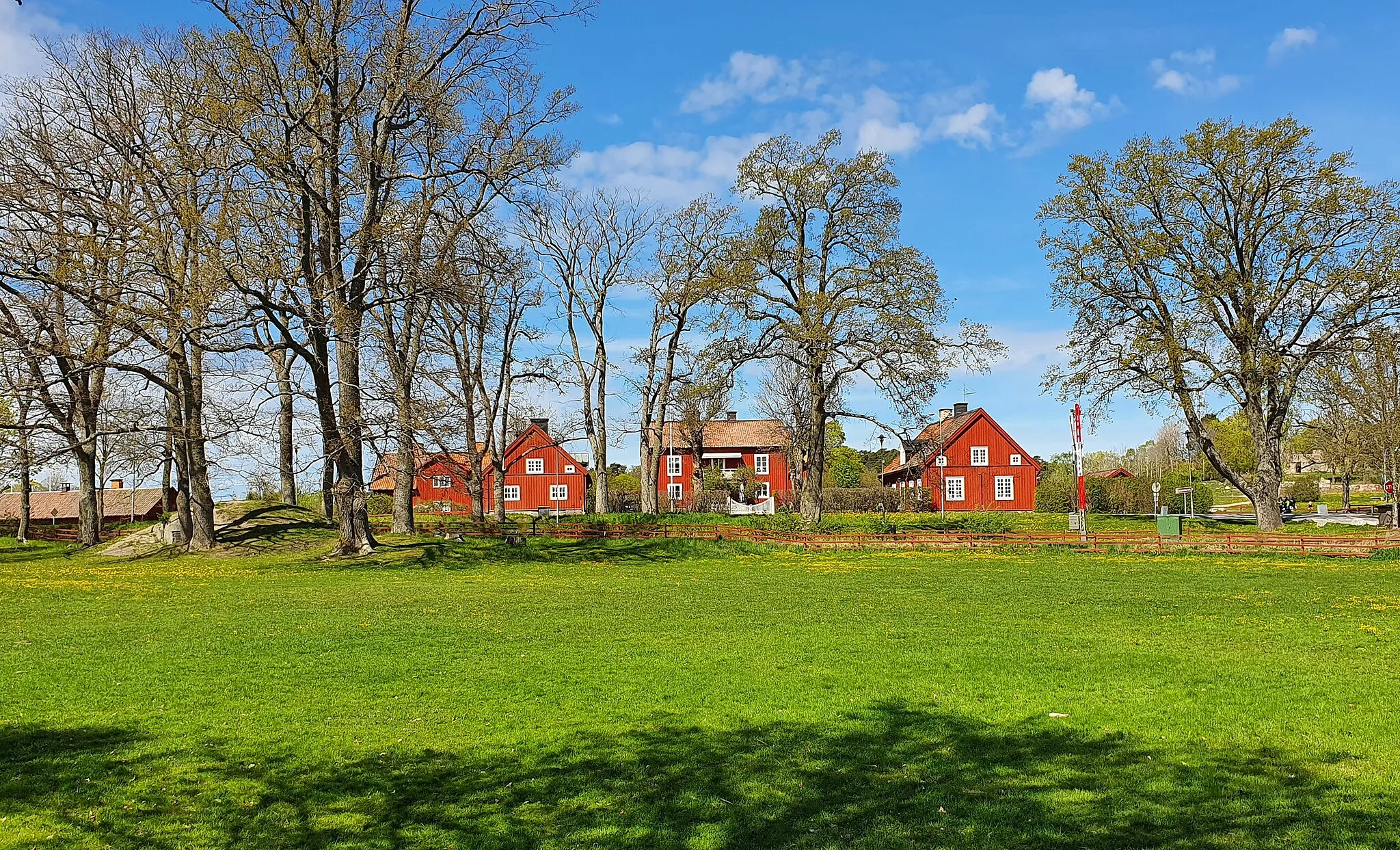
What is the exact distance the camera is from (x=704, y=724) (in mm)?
8992

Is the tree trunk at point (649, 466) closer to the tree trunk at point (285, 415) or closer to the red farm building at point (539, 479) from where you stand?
the tree trunk at point (285, 415)

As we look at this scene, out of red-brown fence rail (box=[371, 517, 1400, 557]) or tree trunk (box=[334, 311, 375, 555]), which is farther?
red-brown fence rail (box=[371, 517, 1400, 557])

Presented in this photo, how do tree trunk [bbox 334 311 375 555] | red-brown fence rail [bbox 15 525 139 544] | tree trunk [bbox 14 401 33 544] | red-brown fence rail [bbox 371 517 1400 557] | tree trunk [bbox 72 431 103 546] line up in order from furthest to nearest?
1. red-brown fence rail [bbox 15 525 139 544]
2. tree trunk [bbox 72 431 103 546]
3. red-brown fence rail [bbox 371 517 1400 557]
4. tree trunk [bbox 14 401 33 544]
5. tree trunk [bbox 334 311 375 555]

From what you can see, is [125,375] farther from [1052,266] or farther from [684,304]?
[1052,266]

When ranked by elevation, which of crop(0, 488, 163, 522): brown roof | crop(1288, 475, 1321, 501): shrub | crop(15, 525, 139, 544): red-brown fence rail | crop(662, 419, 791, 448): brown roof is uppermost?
crop(662, 419, 791, 448): brown roof

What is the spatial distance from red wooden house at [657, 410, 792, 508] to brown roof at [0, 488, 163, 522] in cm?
3433

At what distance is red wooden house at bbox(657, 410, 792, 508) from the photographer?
239ft

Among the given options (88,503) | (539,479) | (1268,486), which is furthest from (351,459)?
(539,479)

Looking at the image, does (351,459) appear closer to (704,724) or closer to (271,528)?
(271,528)

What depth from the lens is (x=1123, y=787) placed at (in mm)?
7109

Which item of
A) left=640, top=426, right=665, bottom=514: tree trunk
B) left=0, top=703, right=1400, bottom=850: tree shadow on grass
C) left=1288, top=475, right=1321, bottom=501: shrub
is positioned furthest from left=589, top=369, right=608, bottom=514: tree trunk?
left=1288, top=475, right=1321, bottom=501: shrub

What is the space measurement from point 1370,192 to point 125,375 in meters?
46.6

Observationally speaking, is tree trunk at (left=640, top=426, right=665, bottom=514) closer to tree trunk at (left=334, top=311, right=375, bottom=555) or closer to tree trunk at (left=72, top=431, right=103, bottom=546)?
tree trunk at (left=334, top=311, right=375, bottom=555)

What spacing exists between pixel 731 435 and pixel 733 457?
2.22 metres
